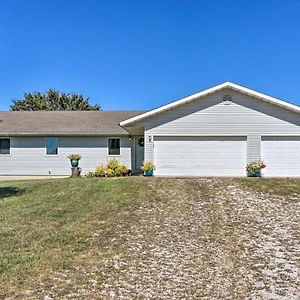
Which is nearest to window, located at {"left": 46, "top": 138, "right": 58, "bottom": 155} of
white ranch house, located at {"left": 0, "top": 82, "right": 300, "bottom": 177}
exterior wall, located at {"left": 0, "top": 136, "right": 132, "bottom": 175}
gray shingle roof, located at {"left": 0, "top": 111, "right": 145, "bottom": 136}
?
exterior wall, located at {"left": 0, "top": 136, "right": 132, "bottom": 175}

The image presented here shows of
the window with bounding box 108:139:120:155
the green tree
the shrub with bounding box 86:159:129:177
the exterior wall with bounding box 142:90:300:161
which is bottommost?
the shrub with bounding box 86:159:129:177

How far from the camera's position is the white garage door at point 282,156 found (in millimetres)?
18703

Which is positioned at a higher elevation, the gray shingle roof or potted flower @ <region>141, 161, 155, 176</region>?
the gray shingle roof

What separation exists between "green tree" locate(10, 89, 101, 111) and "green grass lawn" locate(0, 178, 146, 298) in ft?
120

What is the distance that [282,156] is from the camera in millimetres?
18766

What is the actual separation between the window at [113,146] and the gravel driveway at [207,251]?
10.5 metres

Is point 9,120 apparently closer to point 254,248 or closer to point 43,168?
point 43,168

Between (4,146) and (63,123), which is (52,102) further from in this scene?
(4,146)

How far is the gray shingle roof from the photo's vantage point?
22297mm

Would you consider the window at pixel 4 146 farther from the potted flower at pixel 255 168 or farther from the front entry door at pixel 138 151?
the potted flower at pixel 255 168

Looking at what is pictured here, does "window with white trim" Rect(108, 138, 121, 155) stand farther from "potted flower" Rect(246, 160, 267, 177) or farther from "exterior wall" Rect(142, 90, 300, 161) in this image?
"potted flower" Rect(246, 160, 267, 177)

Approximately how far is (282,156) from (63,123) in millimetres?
13484

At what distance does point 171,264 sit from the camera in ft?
20.8

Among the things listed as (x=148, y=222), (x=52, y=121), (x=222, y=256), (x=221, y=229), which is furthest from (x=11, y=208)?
(x=52, y=121)
